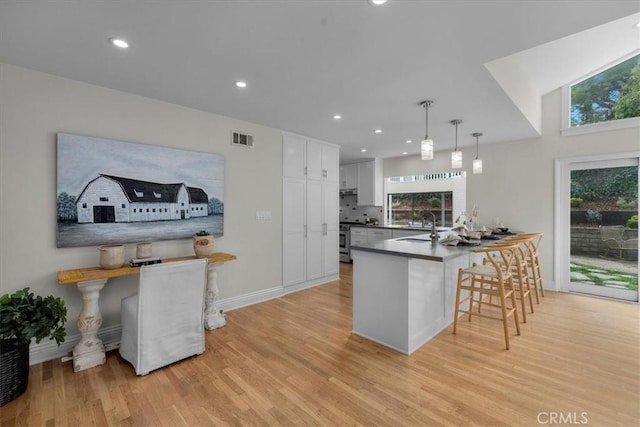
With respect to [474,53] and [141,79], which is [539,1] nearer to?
[474,53]

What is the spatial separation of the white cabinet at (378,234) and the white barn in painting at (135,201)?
399cm

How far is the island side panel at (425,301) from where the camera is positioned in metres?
2.63

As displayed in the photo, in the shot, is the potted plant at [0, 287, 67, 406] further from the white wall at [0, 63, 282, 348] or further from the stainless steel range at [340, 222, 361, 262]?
the stainless steel range at [340, 222, 361, 262]

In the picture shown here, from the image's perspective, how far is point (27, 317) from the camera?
203 cm

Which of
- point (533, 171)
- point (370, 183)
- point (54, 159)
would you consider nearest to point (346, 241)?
point (370, 183)

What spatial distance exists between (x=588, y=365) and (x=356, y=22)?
327cm

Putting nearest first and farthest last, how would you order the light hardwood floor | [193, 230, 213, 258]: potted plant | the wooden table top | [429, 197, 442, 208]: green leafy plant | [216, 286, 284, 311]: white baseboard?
1. the light hardwood floor
2. the wooden table top
3. [193, 230, 213, 258]: potted plant
4. [216, 286, 284, 311]: white baseboard
5. [429, 197, 442, 208]: green leafy plant

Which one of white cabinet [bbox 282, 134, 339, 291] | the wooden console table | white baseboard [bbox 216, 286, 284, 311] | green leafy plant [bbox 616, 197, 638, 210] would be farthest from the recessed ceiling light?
green leafy plant [bbox 616, 197, 638, 210]

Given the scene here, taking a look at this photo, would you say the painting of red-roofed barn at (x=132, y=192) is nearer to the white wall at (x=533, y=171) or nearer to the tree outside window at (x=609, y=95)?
the white wall at (x=533, y=171)

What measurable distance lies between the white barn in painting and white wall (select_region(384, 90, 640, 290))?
4.56 m

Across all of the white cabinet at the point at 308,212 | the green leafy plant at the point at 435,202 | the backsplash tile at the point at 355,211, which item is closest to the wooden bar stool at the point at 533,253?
the green leafy plant at the point at 435,202

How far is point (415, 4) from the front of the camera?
1617 mm

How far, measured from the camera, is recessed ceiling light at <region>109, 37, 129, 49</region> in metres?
2.00

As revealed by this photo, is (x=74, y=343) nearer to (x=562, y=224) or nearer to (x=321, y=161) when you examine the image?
(x=321, y=161)
